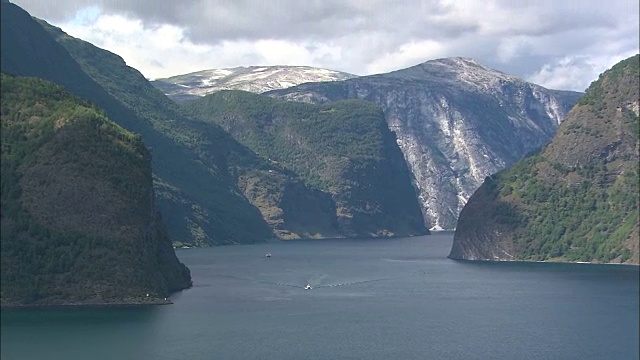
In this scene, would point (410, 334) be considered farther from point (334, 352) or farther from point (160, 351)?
point (160, 351)

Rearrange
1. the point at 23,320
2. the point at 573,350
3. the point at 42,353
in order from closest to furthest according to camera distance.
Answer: the point at 42,353 < the point at 573,350 < the point at 23,320

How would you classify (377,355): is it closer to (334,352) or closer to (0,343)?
(334,352)

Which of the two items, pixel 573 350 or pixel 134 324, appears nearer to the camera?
pixel 573 350

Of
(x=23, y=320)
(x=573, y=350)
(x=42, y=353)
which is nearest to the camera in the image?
(x=42, y=353)

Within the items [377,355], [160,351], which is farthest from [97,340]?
[377,355]

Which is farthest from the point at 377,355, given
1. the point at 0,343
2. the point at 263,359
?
the point at 0,343

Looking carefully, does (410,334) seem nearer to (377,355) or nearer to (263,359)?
(377,355)

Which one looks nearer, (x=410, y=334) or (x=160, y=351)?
(x=160, y=351)
